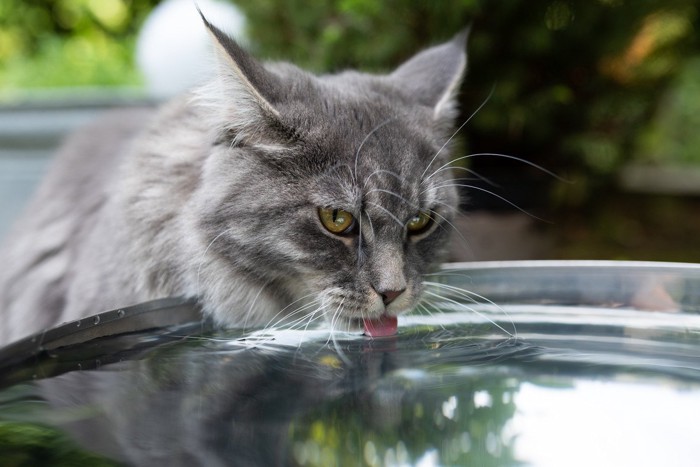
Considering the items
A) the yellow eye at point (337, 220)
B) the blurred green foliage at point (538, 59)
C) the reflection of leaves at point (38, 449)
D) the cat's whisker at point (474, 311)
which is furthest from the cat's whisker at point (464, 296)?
the blurred green foliage at point (538, 59)

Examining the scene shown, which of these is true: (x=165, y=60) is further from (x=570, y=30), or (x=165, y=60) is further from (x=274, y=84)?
(x=274, y=84)

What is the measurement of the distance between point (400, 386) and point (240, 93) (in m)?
0.82

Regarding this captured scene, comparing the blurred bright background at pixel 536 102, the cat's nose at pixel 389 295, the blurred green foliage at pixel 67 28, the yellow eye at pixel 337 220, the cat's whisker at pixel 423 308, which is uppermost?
the blurred green foliage at pixel 67 28

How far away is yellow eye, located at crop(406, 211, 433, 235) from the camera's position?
1.77 m

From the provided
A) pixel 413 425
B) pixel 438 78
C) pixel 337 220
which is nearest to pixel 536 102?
pixel 438 78

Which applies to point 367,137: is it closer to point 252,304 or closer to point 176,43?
point 252,304

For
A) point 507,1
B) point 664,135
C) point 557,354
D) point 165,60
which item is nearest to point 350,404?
point 557,354

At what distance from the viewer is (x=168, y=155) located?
206 cm

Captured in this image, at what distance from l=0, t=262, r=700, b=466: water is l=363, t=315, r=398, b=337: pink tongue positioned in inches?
1.2

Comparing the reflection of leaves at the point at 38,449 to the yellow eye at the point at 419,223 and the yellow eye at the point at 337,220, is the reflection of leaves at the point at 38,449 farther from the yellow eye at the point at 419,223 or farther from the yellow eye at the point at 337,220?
the yellow eye at the point at 419,223

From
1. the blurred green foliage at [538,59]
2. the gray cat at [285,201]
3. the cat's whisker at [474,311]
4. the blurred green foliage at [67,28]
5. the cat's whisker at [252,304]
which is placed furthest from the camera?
the blurred green foliage at [67,28]

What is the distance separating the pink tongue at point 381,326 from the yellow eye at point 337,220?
0.21m

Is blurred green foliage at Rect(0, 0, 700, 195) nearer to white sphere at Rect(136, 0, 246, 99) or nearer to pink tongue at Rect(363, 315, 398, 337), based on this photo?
white sphere at Rect(136, 0, 246, 99)

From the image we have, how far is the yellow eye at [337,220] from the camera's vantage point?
168 centimetres
